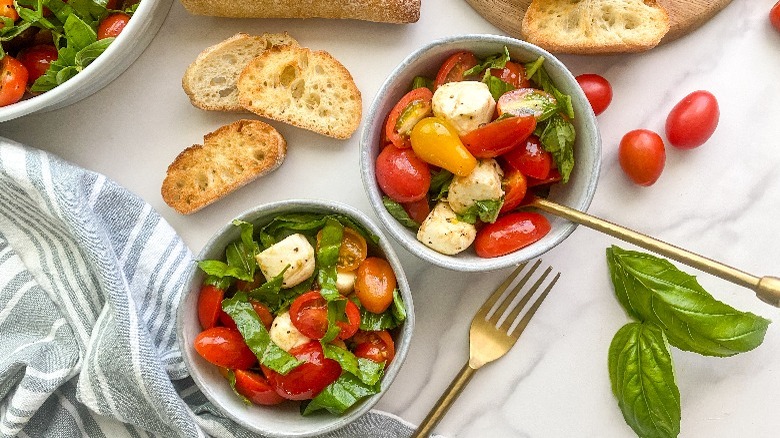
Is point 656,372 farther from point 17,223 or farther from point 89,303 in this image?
point 17,223

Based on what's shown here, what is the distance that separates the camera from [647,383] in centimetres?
183

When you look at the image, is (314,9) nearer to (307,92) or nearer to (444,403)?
(307,92)

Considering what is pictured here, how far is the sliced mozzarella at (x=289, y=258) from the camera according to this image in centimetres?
172

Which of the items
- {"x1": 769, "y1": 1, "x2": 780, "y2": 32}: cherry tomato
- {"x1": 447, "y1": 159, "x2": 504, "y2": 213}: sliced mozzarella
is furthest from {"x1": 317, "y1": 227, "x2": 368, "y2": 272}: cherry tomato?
{"x1": 769, "y1": 1, "x2": 780, "y2": 32}: cherry tomato

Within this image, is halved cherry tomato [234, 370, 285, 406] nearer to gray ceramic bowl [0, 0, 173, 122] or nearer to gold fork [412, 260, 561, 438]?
gold fork [412, 260, 561, 438]

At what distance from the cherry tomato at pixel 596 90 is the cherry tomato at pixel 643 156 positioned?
98mm

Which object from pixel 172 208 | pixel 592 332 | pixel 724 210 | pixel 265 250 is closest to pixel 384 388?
pixel 265 250

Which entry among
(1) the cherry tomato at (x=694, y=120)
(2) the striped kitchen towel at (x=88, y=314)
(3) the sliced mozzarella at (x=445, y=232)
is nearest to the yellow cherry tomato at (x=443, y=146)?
(3) the sliced mozzarella at (x=445, y=232)

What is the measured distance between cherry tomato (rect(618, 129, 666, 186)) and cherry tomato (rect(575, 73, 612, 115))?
10 cm

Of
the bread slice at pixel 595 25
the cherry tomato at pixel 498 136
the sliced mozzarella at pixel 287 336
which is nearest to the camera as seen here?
the cherry tomato at pixel 498 136

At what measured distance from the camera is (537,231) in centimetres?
170

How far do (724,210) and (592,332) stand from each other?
436mm

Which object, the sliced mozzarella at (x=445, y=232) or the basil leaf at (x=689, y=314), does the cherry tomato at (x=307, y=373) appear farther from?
the basil leaf at (x=689, y=314)

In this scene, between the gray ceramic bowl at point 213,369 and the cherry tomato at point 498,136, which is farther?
the gray ceramic bowl at point 213,369
